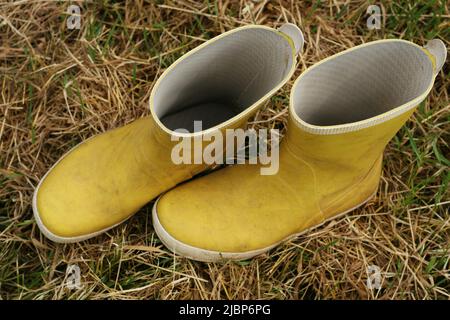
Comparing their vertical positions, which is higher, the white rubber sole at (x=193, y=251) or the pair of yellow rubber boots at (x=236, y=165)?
the pair of yellow rubber boots at (x=236, y=165)

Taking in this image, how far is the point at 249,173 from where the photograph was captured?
120 centimetres

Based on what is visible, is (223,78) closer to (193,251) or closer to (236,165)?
(236,165)

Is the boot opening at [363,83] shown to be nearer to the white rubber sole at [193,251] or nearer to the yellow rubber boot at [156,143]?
the yellow rubber boot at [156,143]

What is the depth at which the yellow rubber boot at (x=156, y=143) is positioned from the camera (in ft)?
3.59

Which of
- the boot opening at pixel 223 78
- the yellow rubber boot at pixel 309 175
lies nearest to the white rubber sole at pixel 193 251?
the yellow rubber boot at pixel 309 175

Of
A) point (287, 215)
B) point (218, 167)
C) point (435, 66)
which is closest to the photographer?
point (435, 66)

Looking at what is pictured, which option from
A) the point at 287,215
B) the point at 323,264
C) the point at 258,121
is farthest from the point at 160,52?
the point at 323,264

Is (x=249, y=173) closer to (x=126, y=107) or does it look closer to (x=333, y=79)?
(x=333, y=79)

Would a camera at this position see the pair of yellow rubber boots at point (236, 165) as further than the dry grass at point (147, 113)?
No

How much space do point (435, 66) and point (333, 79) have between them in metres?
0.18

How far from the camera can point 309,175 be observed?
3.76 feet

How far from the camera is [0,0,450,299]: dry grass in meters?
1.23

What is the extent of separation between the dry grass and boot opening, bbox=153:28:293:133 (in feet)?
0.54

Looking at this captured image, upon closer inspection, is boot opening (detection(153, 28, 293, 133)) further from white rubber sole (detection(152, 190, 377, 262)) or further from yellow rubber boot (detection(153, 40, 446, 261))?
white rubber sole (detection(152, 190, 377, 262))
